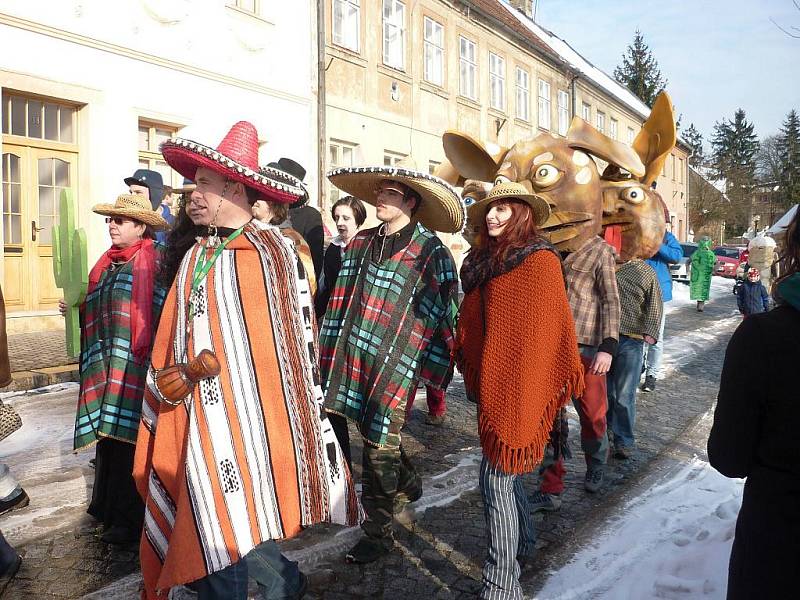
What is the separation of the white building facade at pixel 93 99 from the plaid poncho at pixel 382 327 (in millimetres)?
7752

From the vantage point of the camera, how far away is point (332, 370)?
3713 mm

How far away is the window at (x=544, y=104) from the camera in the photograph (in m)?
25.1

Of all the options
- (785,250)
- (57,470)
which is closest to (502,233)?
(785,250)

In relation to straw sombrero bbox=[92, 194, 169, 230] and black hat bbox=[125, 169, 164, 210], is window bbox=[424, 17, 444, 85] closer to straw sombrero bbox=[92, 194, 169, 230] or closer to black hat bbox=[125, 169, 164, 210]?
black hat bbox=[125, 169, 164, 210]

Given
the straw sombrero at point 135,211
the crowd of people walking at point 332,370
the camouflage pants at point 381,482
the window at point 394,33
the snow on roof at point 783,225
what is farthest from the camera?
the window at point 394,33

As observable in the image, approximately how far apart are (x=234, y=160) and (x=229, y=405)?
0.85m

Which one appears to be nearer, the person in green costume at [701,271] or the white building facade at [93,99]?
the white building facade at [93,99]

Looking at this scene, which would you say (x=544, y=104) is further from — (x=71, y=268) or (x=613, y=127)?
(x=71, y=268)

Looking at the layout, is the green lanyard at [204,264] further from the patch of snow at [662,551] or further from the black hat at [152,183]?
the black hat at [152,183]

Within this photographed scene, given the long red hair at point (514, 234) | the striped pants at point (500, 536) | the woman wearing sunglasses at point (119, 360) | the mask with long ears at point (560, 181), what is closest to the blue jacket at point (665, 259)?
the mask with long ears at point (560, 181)

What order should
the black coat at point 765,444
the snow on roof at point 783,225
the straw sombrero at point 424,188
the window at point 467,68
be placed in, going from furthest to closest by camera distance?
the window at point 467,68, the straw sombrero at point 424,188, the snow on roof at point 783,225, the black coat at point 765,444

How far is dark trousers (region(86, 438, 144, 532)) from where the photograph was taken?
3.73m

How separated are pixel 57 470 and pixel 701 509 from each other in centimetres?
415

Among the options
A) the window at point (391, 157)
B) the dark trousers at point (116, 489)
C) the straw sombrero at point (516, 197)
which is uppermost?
the window at point (391, 157)
